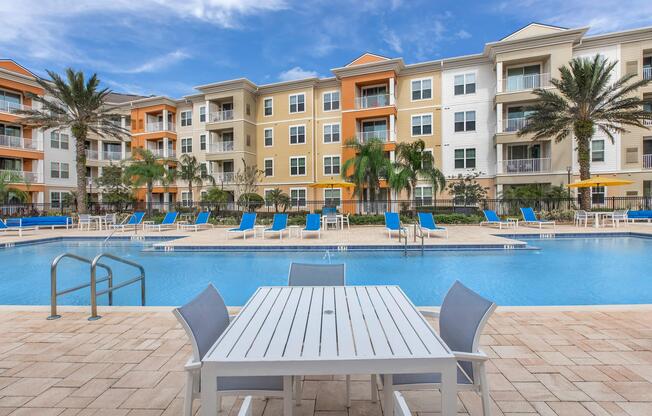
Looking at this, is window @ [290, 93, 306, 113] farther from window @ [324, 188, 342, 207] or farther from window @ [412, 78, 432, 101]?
window @ [412, 78, 432, 101]

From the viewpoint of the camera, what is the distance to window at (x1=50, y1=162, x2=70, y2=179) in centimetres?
3002

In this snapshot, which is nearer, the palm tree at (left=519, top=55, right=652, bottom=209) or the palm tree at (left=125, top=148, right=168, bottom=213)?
the palm tree at (left=519, top=55, right=652, bottom=209)

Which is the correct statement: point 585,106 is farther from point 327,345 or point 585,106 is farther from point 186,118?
point 186,118

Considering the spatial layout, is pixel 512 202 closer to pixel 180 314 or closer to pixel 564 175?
pixel 564 175

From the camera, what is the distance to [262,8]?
65.2 ft

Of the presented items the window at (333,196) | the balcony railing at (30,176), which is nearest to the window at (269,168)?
the window at (333,196)

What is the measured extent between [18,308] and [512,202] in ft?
75.8

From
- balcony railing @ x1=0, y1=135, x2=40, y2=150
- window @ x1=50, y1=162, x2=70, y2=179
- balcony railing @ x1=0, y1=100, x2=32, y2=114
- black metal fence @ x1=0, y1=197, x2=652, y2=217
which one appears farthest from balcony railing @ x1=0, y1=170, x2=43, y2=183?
balcony railing @ x1=0, y1=100, x2=32, y2=114

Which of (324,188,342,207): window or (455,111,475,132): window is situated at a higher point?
(455,111,475,132): window

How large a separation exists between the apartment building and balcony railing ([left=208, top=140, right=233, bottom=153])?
89mm

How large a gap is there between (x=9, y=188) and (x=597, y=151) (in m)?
39.0

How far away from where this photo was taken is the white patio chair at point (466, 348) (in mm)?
2061

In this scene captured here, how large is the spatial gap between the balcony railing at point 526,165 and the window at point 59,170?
118 feet

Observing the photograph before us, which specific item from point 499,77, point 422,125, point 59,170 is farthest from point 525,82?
point 59,170
